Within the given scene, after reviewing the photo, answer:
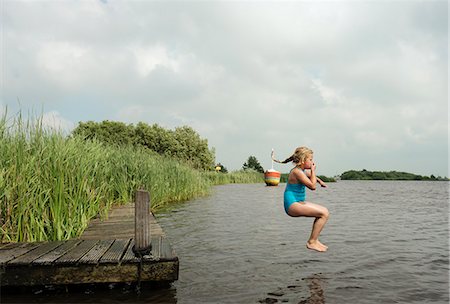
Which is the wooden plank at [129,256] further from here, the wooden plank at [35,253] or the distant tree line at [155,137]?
the distant tree line at [155,137]

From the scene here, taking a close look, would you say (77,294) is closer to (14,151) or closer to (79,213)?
(79,213)

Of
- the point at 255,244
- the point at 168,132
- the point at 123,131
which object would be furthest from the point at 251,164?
the point at 255,244

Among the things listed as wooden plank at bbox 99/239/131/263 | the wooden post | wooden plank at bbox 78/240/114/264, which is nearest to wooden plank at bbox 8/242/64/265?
wooden plank at bbox 78/240/114/264

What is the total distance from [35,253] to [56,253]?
12.0 inches

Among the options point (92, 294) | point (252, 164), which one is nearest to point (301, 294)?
point (92, 294)

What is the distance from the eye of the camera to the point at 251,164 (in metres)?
90.6

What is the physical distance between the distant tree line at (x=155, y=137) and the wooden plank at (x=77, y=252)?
1694 inches

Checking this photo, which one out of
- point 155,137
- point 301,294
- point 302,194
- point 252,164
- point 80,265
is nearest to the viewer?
point 80,265

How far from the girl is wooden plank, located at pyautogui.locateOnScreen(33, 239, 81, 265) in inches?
143

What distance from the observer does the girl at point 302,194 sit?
614cm

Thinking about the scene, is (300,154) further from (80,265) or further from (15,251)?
(15,251)

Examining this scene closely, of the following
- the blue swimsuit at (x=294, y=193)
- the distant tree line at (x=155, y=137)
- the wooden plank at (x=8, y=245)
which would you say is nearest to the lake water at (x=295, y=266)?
the wooden plank at (x=8, y=245)

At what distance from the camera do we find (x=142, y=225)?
18.6 feet

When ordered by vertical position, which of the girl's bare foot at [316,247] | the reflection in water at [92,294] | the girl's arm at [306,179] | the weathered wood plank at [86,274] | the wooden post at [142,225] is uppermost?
the girl's arm at [306,179]
